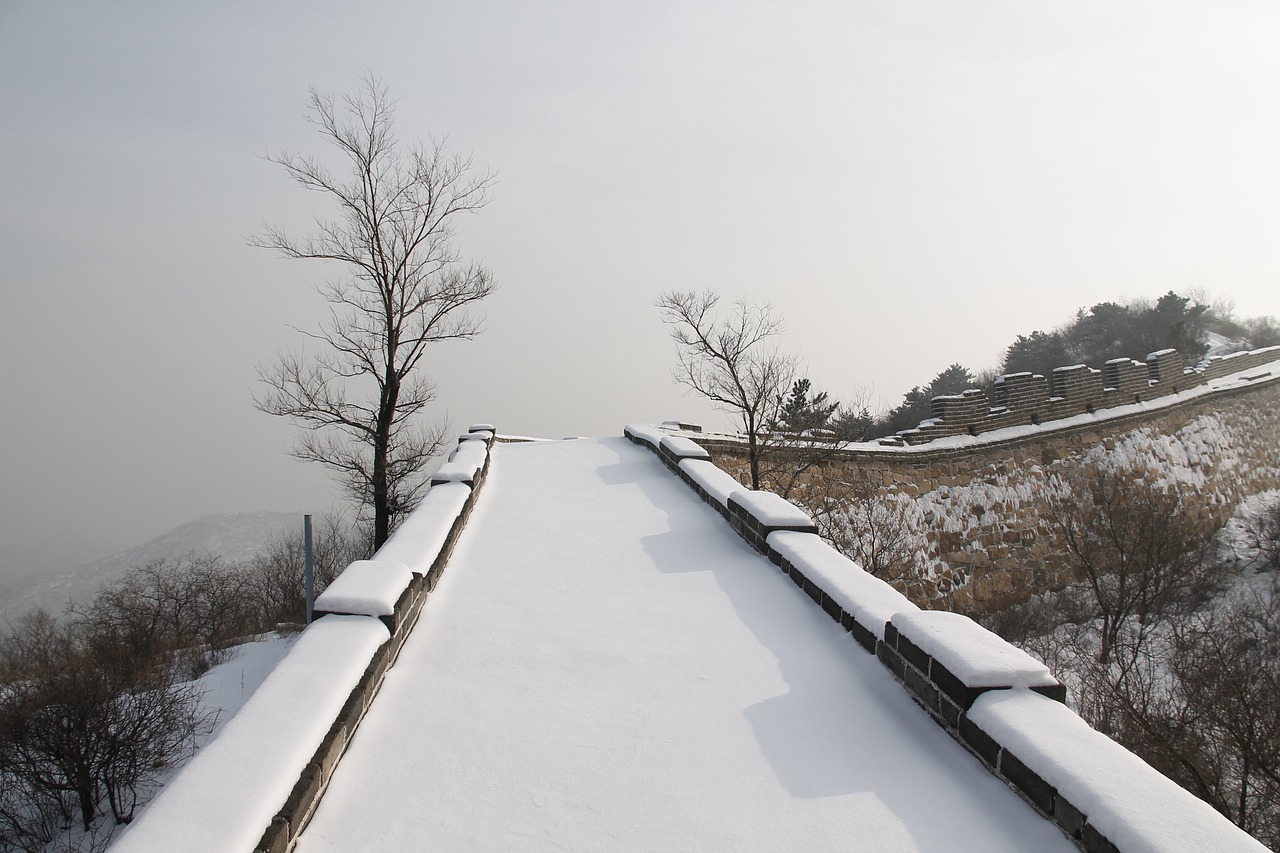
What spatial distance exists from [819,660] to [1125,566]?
1088cm

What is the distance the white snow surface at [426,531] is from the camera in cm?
444

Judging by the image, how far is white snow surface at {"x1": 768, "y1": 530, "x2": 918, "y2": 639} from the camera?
3.68 meters

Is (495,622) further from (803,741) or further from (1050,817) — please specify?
(1050,817)

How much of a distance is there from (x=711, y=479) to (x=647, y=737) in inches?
179

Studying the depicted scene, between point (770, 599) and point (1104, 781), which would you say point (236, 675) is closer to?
point (770, 599)

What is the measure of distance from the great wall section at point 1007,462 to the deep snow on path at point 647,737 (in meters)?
8.41

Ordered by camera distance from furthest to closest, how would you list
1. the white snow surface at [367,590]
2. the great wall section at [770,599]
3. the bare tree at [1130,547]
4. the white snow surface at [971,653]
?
the bare tree at [1130,547] → the white snow surface at [367,590] → the white snow surface at [971,653] → the great wall section at [770,599]

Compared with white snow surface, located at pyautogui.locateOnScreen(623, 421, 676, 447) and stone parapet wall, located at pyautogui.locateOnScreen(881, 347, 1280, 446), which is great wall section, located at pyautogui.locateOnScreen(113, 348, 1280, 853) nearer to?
white snow surface, located at pyautogui.locateOnScreen(623, 421, 676, 447)

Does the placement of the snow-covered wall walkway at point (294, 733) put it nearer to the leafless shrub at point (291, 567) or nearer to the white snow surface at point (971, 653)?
the white snow surface at point (971, 653)

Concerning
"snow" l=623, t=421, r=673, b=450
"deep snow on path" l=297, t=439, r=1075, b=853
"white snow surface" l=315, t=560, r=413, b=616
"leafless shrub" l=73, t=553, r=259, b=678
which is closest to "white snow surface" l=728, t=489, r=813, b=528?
"deep snow on path" l=297, t=439, r=1075, b=853

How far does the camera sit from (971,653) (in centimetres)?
290

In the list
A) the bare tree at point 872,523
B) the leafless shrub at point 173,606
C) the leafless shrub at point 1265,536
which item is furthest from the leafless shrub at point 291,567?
the leafless shrub at point 1265,536

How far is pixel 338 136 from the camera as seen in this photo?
15.9m

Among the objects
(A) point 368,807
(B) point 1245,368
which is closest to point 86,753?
(A) point 368,807
